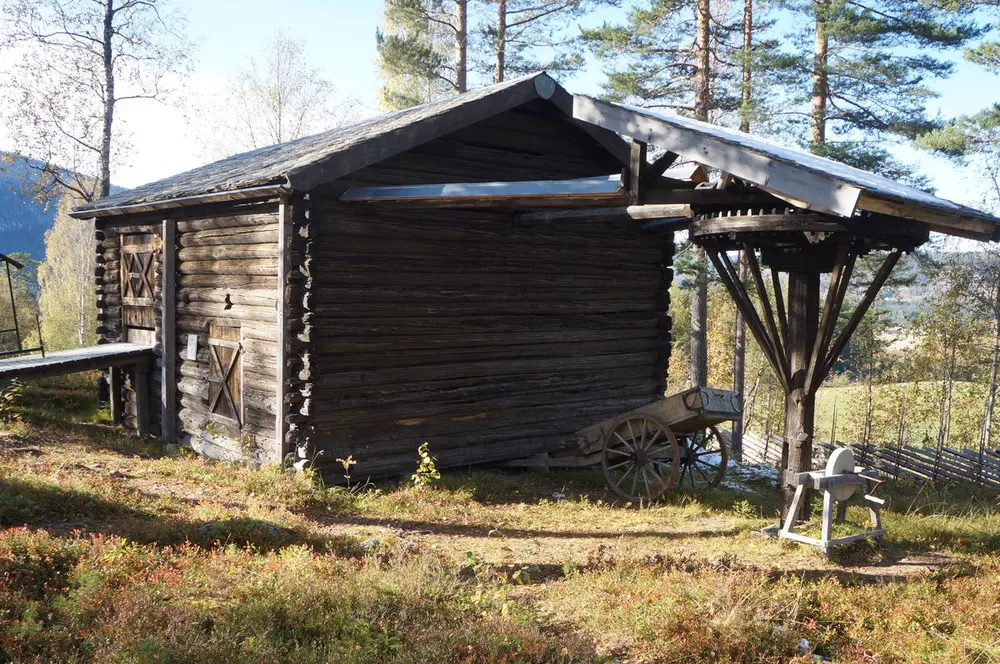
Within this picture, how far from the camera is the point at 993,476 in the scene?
46.1ft

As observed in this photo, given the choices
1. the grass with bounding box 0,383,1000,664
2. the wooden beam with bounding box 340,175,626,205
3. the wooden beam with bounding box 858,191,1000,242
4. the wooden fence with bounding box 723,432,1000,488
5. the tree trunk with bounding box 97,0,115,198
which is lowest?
the wooden fence with bounding box 723,432,1000,488

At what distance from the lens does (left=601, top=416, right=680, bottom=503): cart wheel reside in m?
9.91

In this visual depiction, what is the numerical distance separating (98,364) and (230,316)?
316 cm

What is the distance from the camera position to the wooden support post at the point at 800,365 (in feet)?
25.9

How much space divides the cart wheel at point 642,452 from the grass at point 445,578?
0.37 metres

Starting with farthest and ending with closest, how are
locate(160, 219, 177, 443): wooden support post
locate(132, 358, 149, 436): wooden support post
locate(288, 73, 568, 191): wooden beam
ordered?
locate(132, 358, 149, 436): wooden support post, locate(160, 219, 177, 443): wooden support post, locate(288, 73, 568, 191): wooden beam

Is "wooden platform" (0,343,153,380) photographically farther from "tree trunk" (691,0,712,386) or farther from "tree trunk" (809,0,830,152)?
"tree trunk" (809,0,830,152)

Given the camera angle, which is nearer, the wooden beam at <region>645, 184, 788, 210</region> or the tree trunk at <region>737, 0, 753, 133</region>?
the wooden beam at <region>645, 184, 788, 210</region>

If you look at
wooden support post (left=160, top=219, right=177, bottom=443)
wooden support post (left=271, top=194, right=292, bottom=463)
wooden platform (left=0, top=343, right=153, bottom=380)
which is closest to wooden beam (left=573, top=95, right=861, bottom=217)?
wooden support post (left=271, top=194, right=292, bottom=463)

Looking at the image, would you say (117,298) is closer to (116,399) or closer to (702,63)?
(116,399)

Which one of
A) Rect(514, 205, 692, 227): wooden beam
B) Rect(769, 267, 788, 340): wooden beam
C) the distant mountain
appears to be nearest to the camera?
Rect(769, 267, 788, 340): wooden beam

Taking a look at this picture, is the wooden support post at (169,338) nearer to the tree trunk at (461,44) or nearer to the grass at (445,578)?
the grass at (445,578)

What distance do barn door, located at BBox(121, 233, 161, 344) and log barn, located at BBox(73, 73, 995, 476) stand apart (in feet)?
0.23

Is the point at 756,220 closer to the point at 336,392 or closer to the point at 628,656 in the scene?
the point at 628,656
